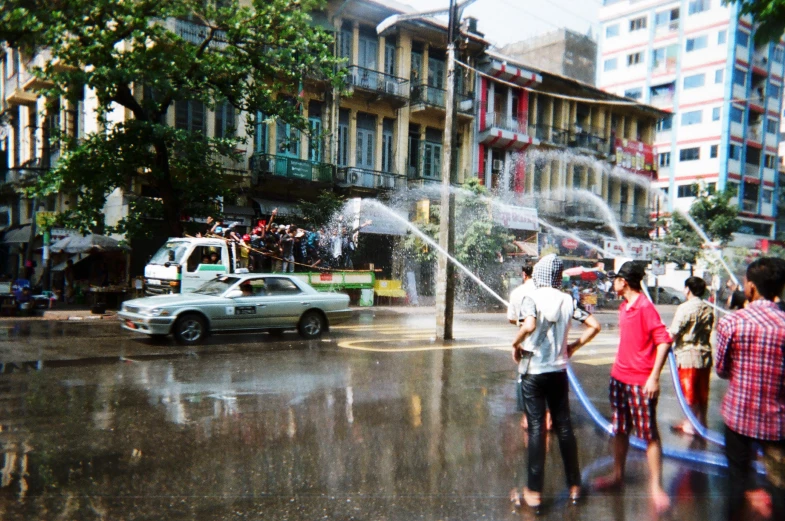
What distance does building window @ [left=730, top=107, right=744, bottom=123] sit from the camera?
49.5 m

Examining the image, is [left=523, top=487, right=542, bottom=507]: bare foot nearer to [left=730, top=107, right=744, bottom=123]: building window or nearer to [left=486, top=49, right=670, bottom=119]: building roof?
[left=486, top=49, right=670, bottom=119]: building roof

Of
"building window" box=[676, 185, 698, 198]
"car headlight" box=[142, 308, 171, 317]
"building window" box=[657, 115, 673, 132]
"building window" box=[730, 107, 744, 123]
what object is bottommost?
"car headlight" box=[142, 308, 171, 317]

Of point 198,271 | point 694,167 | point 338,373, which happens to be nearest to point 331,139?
point 198,271

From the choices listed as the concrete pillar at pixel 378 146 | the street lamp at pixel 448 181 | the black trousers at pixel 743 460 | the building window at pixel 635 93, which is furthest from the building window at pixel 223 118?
the building window at pixel 635 93

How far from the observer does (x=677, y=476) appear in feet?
17.5

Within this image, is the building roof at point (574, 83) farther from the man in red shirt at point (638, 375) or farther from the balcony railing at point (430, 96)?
the man in red shirt at point (638, 375)

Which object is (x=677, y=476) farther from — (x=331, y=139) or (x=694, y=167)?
(x=694, y=167)

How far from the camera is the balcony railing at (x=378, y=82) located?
2769 cm

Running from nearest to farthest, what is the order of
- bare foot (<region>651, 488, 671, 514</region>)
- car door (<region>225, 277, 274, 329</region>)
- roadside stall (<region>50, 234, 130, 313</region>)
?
bare foot (<region>651, 488, 671, 514</region>), car door (<region>225, 277, 274, 329</region>), roadside stall (<region>50, 234, 130, 313</region>)

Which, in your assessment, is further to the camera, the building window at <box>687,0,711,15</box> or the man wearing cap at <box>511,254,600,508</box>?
the building window at <box>687,0,711,15</box>

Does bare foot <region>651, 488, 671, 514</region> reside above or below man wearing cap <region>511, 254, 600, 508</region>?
below

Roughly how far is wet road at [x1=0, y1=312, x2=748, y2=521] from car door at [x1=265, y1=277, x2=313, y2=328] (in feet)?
6.00

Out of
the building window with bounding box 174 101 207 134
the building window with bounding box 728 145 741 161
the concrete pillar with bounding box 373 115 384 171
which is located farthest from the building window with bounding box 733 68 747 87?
the building window with bounding box 174 101 207 134

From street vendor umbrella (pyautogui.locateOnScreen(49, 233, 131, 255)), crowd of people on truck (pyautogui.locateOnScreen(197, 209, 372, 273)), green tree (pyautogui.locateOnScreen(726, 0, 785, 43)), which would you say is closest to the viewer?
green tree (pyautogui.locateOnScreen(726, 0, 785, 43))
